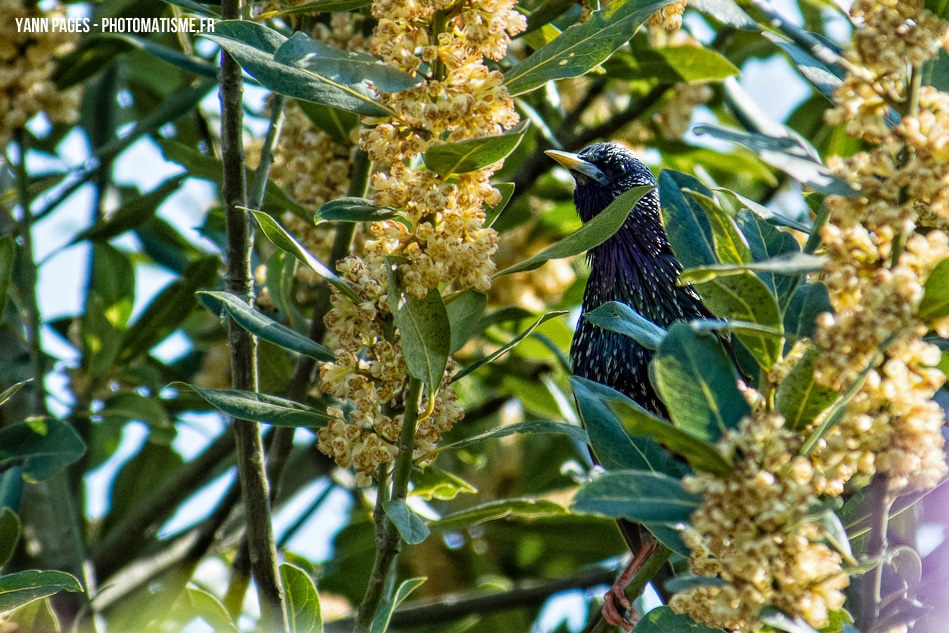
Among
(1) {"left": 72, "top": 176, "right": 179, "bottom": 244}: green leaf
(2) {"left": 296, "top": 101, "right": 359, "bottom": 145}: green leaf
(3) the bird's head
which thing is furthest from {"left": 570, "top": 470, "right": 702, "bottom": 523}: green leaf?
(3) the bird's head

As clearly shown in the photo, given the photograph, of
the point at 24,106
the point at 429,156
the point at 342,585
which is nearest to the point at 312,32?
the point at 24,106

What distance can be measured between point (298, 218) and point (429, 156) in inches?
52.1

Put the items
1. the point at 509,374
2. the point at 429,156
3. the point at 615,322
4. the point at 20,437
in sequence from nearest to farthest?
1. the point at 429,156
2. the point at 615,322
3. the point at 20,437
4. the point at 509,374

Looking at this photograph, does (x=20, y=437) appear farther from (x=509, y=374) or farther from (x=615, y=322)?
(x=509, y=374)

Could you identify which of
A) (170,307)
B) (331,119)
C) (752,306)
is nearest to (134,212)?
(170,307)

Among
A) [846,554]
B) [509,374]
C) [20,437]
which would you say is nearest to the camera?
[846,554]

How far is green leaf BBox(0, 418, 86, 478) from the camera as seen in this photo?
2.38 metres

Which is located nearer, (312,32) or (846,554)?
(846,554)

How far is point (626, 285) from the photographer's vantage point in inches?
130

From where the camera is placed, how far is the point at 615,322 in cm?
163

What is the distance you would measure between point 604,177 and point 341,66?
2080 mm

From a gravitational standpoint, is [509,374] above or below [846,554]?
below

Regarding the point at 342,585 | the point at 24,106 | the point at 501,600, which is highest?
the point at 24,106

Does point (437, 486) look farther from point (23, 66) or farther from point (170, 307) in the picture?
point (23, 66)
